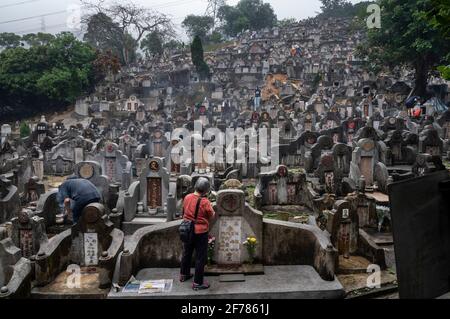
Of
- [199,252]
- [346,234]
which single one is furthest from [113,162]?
[199,252]

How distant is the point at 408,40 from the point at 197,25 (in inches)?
2593

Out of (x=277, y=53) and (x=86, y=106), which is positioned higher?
(x=277, y=53)

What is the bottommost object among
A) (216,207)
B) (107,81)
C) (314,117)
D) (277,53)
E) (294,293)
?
(294,293)

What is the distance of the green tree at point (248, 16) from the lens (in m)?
92.5

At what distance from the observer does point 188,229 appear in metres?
6.71

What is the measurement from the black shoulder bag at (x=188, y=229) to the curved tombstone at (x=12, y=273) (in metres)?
2.74

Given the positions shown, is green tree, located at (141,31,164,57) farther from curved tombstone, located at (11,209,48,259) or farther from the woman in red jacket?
the woman in red jacket

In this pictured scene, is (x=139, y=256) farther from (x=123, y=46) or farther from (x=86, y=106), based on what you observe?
(x=123, y=46)

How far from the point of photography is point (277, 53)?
6644 centimetres

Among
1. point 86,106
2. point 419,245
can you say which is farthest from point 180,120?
point 419,245

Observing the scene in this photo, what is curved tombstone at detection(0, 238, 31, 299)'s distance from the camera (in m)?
6.67

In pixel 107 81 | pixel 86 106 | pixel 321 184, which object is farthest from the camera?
pixel 107 81

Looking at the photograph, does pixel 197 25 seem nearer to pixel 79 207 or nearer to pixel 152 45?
pixel 152 45
